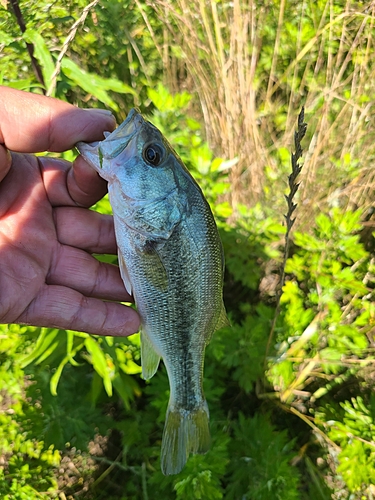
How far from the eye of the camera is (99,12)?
304 centimetres

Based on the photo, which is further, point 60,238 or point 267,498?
point 267,498

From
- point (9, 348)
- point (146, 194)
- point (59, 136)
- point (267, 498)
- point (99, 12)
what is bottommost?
point (267, 498)

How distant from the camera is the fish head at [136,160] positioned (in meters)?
1.40

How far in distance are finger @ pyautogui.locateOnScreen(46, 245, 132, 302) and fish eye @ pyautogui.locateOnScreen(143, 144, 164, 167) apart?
67cm

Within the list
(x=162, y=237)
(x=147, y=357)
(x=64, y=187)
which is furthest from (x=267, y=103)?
(x=147, y=357)

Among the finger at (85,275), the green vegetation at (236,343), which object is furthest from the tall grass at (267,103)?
the finger at (85,275)

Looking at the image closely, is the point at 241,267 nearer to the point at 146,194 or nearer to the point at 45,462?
the point at 146,194

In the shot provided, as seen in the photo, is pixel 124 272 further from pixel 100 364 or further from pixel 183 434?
pixel 183 434

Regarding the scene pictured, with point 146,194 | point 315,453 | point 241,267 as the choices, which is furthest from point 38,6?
point 315,453

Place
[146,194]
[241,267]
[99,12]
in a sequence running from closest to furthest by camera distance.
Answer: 1. [146,194]
2. [241,267]
3. [99,12]

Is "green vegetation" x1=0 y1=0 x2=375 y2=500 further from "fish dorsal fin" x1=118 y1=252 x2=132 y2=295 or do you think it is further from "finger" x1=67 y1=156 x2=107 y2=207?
"fish dorsal fin" x1=118 y1=252 x2=132 y2=295

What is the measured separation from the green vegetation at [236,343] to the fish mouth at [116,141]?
0.60 metres

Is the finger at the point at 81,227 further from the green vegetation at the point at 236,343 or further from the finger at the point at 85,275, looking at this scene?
the green vegetation at the point at 236,343

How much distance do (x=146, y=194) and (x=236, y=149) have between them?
1659mm
